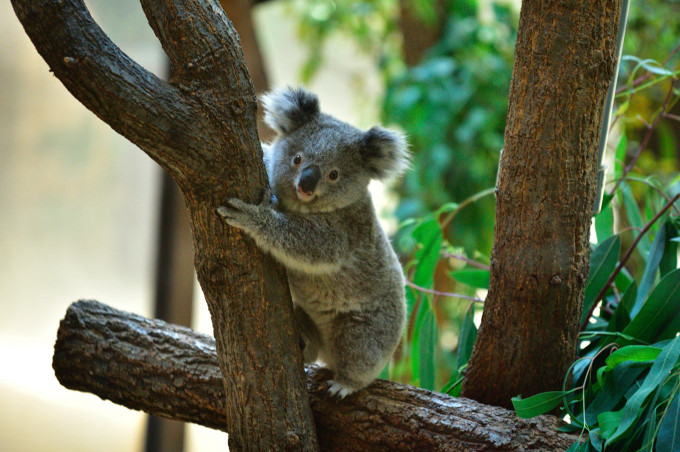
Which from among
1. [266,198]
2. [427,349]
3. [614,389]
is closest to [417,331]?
[427,349]

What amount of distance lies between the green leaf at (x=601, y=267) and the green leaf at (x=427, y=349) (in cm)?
65

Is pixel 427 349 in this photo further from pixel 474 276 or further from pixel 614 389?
pixel 614 389

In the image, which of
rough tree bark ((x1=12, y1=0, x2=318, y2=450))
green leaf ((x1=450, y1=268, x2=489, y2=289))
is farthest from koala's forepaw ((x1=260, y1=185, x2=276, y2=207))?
green leaf ((x1=450, y1=268, x2=489, y2=289))

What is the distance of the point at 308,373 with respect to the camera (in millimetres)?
2449

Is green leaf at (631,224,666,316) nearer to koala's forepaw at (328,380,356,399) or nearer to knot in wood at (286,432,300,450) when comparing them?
koala's forepaw at (328,380,356,399)

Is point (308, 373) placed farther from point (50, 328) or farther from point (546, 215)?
point (50, 328)

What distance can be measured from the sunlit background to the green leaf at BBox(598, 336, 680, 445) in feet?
9.80

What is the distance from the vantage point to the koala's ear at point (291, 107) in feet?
8.38

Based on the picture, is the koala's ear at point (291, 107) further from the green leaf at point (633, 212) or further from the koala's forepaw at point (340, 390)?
the green leaf at point (633, 212)

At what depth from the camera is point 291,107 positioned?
2549mm

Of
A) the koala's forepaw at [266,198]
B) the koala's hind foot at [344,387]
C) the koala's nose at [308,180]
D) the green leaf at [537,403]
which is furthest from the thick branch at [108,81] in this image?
the green leaf at [537,403]

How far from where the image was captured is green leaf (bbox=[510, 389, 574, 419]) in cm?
197

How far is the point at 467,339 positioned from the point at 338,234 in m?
0.81

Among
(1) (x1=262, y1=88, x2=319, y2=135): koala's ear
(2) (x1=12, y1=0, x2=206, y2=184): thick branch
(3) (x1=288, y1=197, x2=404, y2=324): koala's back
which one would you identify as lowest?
(3) (x1=288, y1=197, x2=404, y2=324): koala's back
